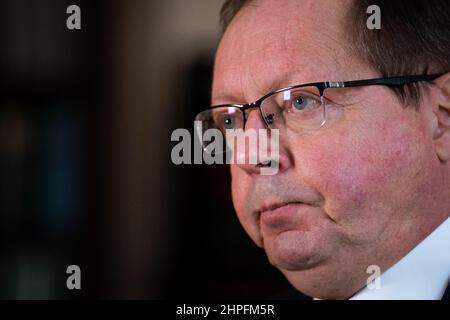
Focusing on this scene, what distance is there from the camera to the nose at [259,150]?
1.19 metres

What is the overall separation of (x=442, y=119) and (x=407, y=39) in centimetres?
16

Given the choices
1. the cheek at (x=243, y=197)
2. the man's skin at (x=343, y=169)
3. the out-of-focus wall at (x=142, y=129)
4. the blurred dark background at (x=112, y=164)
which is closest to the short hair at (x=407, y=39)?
the man's skin at (x=343, y=169)

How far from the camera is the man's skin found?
1144 mm

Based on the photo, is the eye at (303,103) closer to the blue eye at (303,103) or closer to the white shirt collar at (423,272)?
the blue eye at (303,103)

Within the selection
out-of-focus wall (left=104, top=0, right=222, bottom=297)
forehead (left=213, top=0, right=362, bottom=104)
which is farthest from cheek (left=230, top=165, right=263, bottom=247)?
out-of-focus wall (left=104, top=0, right=222, bottom=297)

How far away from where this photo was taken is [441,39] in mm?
1175

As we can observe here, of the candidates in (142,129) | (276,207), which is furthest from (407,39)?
(142,129)

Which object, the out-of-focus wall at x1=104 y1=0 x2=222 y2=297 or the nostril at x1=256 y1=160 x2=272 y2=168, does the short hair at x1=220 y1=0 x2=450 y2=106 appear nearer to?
the nostril at x1=256 y1=160 x2=272 y2=168

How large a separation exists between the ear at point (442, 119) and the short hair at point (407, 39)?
0.08 feet

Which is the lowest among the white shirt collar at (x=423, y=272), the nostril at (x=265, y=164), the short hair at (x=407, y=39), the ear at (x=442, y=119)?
the white shirt collar at (x=423, y=272)

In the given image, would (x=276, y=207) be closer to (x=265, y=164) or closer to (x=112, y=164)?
(x=265, y=164)

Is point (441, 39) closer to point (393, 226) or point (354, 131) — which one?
Answer: point (354, 131)
